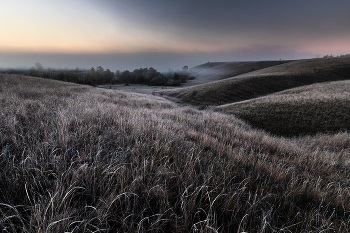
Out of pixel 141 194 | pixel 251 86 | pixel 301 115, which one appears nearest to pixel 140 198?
pixel 141 194

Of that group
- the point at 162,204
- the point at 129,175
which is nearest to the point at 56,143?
the point at 129,175

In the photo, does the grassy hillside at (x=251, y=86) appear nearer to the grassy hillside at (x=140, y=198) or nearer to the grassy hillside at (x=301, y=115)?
the grassy hillside at (x=301, y=115)

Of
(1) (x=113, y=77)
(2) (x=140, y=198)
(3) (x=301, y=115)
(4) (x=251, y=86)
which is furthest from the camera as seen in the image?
(1) (x=113, y=77)

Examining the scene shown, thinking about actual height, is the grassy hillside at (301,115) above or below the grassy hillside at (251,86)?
below

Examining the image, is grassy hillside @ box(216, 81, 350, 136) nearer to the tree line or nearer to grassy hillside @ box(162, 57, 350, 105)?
grassy hillside @ box(162, 57, 350, 105)

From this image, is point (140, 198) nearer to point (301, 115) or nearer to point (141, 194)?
point (141, 194)

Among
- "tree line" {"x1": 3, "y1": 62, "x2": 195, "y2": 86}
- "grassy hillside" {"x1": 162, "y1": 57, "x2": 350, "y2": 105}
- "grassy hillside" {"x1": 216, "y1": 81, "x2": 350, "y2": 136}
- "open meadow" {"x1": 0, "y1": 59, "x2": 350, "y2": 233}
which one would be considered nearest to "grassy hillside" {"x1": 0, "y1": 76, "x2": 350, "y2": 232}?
"open meadow" {"x1": 0, "y1": 59, "x2": 350, "y2": 233}

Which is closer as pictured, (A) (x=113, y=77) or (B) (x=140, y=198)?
(B) (x=140, y=198)

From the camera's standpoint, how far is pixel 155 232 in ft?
4.42

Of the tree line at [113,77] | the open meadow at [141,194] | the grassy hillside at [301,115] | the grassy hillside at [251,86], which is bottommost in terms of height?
the grassy hillside at [301,115]

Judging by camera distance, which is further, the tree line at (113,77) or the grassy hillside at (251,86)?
the tree line at (113,77)

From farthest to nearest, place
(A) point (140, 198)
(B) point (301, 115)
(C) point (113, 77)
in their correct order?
(C) point (113, 77) < (B) point (301, 115) < (A) point (140, 198)

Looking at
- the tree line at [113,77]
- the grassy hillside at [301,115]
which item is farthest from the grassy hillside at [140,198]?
the tree line at [113,77]

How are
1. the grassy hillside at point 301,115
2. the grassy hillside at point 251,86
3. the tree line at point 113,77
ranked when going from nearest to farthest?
the grassy hillside at point 301,115 → the grassy hillside at point 251,86 → the tree line at point 113,77
